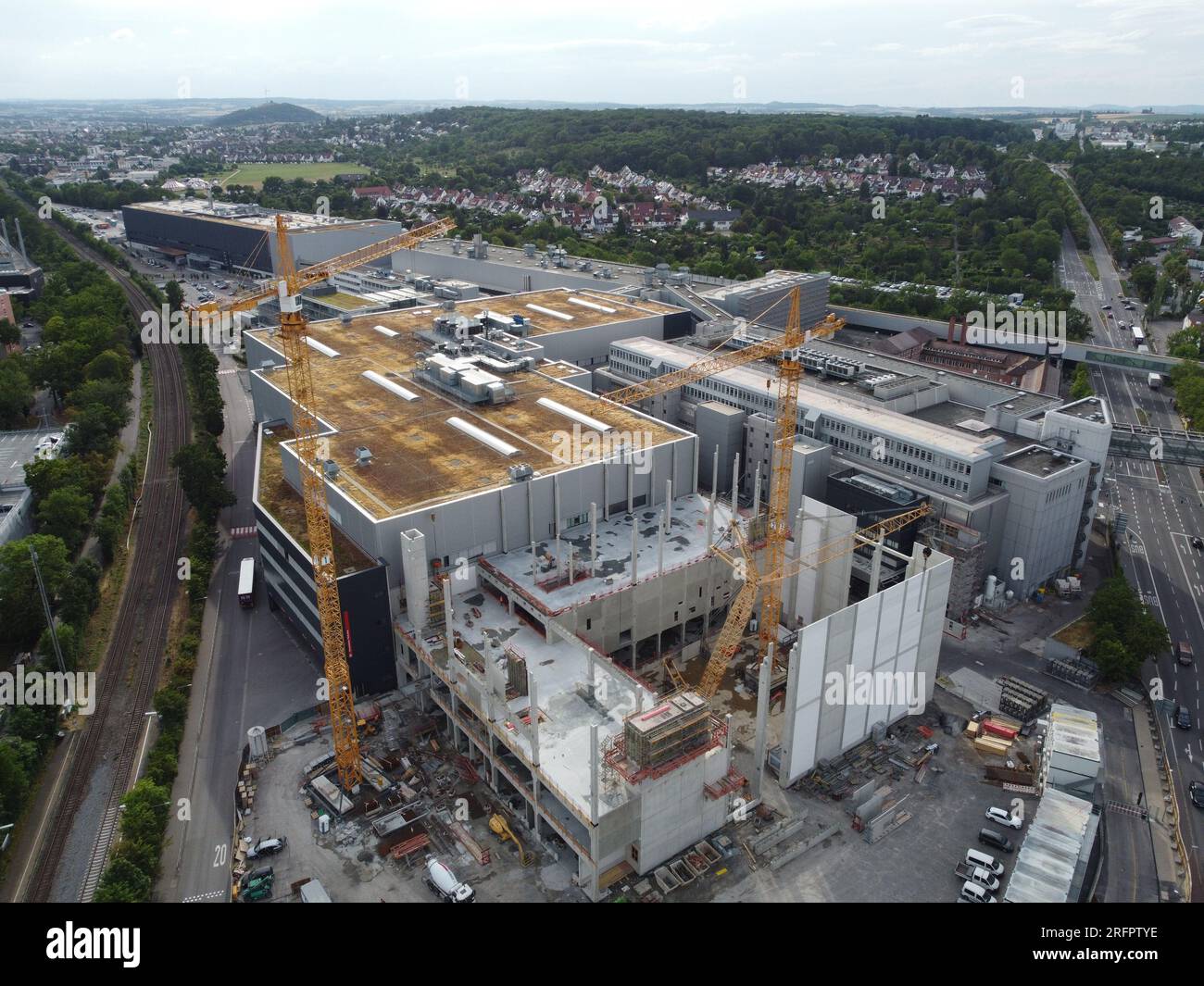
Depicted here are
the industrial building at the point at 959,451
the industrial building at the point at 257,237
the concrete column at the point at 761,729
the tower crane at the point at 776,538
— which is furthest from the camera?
the industrial building at the point at 257,237

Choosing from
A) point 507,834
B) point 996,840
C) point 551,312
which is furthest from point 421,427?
point 996,840

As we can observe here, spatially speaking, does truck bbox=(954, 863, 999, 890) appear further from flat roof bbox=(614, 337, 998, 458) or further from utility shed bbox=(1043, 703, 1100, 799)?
flat roof bbox=(614, 337, 998, 458)

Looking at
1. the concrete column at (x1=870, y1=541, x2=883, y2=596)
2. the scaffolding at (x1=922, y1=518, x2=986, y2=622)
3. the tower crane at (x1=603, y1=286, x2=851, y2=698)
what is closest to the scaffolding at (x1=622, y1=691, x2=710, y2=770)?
the tower crane at (x1=603, y1=286, x2=851, y2=698)

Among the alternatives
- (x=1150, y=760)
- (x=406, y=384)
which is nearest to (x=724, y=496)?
(x=406, y=384)

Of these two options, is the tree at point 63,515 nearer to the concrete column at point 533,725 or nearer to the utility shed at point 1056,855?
the concrete column at point 533,725

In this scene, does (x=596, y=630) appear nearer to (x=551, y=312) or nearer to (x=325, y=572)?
(x=325, y=572)

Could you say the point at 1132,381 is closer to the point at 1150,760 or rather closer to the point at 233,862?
the point at 1150,760

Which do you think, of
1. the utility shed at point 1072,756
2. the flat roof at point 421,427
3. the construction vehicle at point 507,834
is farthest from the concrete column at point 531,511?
the utility shed at point 1072,756
